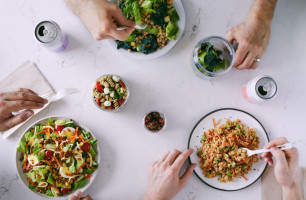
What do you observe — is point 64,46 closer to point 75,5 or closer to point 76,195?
point 75,5

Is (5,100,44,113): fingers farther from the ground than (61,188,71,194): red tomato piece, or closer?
farther from the ground

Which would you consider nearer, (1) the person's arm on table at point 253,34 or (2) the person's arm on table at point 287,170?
(2) the person's arm on table at point 287,170

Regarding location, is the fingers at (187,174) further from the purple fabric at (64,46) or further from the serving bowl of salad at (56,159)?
the purple fabric at (64,46)

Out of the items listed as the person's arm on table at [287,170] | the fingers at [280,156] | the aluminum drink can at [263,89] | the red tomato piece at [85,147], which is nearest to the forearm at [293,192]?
the person's arm on table at [287,170]

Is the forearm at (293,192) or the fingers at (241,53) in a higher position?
the fingers at (241,53)

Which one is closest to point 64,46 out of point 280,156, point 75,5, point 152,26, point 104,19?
point 75,5

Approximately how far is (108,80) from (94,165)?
0.41m

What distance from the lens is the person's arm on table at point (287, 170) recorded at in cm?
124

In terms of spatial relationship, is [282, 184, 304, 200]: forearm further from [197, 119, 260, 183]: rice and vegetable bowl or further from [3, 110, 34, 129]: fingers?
[3, 110, 34, 129]: fingers

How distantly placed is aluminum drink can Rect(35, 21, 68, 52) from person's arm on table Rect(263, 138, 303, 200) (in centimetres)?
109

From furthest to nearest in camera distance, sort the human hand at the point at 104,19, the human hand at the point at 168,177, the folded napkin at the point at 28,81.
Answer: the folded napkin at the point at 28,81
the human hand at the point at 168,177
the human hand at the point at 104,19

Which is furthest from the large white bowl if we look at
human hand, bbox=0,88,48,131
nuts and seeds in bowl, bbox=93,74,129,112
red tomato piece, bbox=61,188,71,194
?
human hand, bbox=0,88,48,131

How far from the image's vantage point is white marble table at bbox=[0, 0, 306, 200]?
1.39 m

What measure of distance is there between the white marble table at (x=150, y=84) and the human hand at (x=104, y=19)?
177mm
